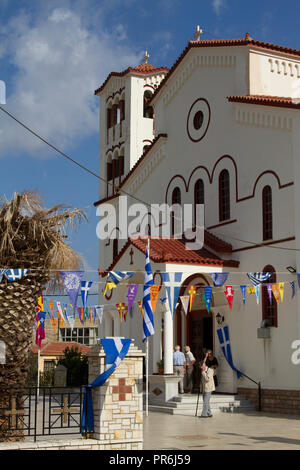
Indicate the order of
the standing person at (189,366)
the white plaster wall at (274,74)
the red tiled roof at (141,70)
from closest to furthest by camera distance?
the standing person at (189,366) → the white plaster wall at (274,74) → the red tiled roof at (141,70)

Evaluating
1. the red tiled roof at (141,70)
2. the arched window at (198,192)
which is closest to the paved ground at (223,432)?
the arched window at (198,192)

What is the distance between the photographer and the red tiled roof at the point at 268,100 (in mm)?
20031

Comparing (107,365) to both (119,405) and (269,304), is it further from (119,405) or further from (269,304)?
(269,304)

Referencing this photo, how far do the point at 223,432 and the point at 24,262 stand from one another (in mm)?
6600

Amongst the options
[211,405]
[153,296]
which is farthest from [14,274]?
[211,405]

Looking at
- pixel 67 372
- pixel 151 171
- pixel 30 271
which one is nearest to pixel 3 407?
pixel 30 271

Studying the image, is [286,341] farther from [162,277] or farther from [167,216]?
[167,216]

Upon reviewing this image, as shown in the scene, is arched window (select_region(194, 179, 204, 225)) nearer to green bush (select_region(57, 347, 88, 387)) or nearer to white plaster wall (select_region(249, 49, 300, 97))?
white plaster wall (select_region(249, 49, 300, 97))

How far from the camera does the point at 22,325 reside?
1170 centimetres

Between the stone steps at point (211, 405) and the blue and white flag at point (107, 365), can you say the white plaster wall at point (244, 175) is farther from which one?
the blue and white flag at point (107, 365)

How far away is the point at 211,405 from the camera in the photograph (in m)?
Answer: 20.0

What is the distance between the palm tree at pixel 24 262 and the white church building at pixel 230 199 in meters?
7.17
